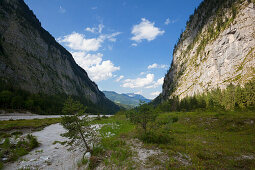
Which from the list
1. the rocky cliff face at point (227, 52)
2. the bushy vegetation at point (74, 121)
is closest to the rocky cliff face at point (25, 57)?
the bushy vegetation at point (74, 121)

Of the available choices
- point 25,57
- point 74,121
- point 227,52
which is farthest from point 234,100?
point 25,57

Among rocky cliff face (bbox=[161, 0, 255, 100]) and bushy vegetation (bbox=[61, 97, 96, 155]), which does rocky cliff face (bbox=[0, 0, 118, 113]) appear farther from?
rocky cliff face (bbox=[161, 0, 255, 100])

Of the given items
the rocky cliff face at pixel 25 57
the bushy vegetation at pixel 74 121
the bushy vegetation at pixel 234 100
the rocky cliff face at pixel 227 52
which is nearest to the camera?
the bushy vegetation at pixel 74 121

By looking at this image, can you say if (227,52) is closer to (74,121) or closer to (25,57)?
(74,121)

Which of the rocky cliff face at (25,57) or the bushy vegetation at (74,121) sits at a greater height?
the rocky cliff face at (25,57)

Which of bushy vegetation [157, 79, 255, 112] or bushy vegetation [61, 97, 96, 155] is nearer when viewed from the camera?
bushy vegetation [61, 97, 96, 155]

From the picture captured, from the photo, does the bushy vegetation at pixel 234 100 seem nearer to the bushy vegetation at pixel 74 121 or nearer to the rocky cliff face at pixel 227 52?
the rocky cliff face at pixel 227 52

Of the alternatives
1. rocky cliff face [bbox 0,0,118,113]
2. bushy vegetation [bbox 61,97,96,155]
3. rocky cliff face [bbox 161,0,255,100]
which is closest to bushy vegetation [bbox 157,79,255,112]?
rocky cliff face [bbox 161,0,255,100]

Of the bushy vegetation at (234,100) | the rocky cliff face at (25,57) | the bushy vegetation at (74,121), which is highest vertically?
the rocky cliff face at (25,57)

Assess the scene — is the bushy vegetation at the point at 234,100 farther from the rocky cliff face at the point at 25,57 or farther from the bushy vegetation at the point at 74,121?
the rocky cliff face at the point at 25,57

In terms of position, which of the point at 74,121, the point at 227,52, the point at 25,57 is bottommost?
the point at 74,121

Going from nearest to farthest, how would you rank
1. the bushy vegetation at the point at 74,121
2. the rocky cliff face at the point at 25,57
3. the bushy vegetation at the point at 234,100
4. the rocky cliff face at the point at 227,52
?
the bushy vegetation at the point at 74,121, the bushy vegetation at the point at 234,100, the rocky cliff face at the point at 227,52, the rocky cliff face at the point at 25,57

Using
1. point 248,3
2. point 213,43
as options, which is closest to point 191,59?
point 213,43

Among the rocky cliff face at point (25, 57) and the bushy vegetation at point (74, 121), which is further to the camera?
the rocky cliff face at point (25, 57)
